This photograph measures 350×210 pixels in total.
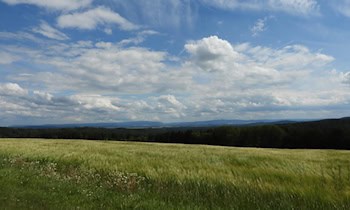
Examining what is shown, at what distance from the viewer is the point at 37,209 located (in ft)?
31.2

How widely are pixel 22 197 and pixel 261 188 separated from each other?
6770 mm

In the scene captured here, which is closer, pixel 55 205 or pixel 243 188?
pixel 55 205

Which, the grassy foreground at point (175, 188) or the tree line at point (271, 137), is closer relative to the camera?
the grassy foreground at point (175, 188)

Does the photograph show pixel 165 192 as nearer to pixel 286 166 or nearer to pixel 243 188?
pixel 243 188

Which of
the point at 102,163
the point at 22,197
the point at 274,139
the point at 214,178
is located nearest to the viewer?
the point at 22,197

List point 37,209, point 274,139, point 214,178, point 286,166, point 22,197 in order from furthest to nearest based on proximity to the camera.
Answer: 1. point 274,139
2. point 286,166
3. point 214,178
4. point 22,197
5. point 37,209

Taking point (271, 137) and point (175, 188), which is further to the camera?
point (271, 137)

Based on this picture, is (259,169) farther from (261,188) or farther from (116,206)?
(116,206)

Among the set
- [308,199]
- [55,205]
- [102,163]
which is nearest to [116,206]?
[55,205]

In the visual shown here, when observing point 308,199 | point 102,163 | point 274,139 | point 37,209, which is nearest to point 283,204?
point 308,199

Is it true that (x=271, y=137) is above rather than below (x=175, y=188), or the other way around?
above

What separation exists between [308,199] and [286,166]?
5.66m

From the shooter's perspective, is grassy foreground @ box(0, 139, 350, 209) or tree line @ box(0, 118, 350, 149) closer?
grassy foreground @ box(0, 139, 350, 209)

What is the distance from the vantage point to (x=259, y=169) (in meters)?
14.6
